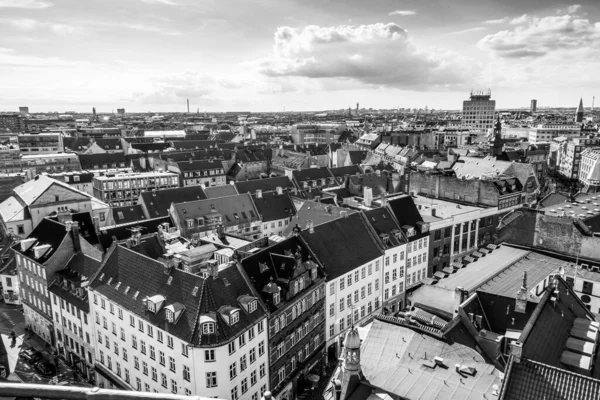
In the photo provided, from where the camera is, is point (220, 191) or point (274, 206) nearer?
point (274, 206)

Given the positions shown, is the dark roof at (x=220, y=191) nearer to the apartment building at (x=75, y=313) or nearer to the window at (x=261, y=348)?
the apartment building at (x=75, y=313)

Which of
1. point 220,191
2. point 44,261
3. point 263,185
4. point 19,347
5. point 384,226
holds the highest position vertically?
point 263,185

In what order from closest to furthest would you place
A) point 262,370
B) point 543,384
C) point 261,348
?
point 543,384 → point 261,348 → point 262,370

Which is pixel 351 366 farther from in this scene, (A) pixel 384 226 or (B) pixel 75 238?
(B) pixel 75 238

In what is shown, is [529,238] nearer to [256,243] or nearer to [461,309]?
[461,309]

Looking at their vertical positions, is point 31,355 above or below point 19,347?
above

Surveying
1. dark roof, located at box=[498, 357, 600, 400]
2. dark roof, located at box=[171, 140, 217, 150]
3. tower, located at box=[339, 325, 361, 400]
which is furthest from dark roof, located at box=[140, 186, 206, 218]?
dark roof, located at box=[171, 140, 217, 150]

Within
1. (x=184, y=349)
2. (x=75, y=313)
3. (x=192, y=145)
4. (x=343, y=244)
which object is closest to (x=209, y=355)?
(x=184, y=349)
